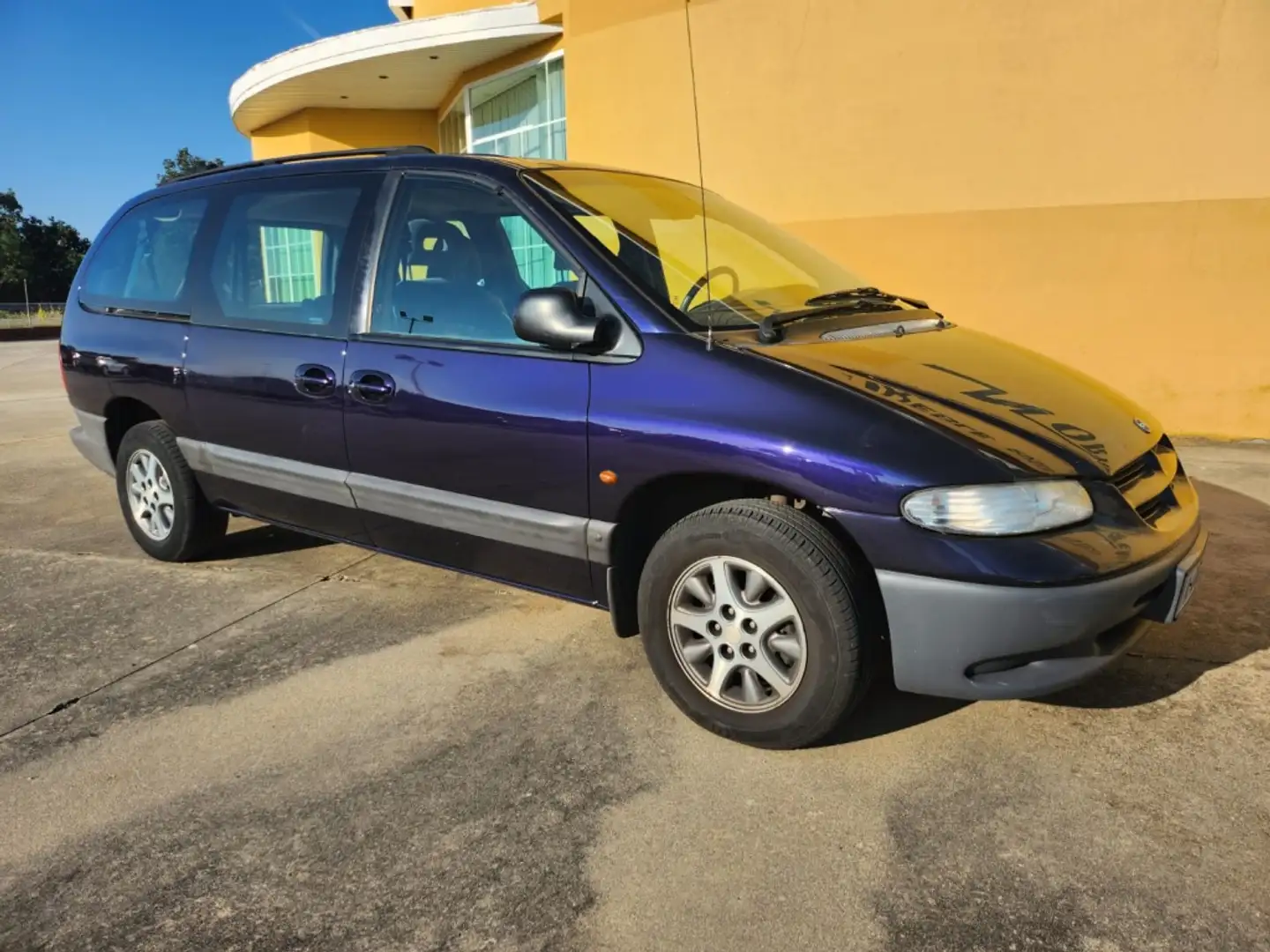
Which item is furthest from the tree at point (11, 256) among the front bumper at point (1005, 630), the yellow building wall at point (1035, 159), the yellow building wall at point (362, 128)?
the front bumper at point (1005, 630)

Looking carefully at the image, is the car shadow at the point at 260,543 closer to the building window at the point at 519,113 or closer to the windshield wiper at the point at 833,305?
the windshield wiper at the point at 833,305

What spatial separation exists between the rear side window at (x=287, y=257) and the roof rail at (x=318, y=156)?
13 cm

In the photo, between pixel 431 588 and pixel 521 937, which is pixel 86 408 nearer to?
pixel 431 588

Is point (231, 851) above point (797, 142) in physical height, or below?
below

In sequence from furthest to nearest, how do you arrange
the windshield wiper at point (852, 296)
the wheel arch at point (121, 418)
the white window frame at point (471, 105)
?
the white window frame at point (471, 105), the wheel arch at point (121, 418), the windshield wiper at point (852, 296)

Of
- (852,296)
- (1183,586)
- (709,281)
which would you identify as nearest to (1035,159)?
(852,296)

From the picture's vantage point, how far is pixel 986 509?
91.4 inches

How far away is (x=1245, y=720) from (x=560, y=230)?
2.60m

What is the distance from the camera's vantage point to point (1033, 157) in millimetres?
6848

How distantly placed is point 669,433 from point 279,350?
1.82m

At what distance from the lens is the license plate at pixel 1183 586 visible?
8.30ft

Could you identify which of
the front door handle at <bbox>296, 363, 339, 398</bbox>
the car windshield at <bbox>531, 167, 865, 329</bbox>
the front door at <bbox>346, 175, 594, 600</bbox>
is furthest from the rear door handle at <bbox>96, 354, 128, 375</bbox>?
the car windshield at <bbox>531, 167, 865, 329</bbox>

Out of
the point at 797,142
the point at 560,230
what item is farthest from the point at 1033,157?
the point at 560,230

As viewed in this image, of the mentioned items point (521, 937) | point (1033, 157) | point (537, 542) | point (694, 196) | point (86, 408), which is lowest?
point (521, 937)
